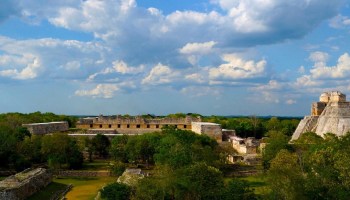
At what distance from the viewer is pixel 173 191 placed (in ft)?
58.9

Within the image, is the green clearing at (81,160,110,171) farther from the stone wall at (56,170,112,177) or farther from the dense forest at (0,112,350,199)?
the stone wall at (56,170,112,177)

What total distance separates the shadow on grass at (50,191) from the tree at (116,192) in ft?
20.1

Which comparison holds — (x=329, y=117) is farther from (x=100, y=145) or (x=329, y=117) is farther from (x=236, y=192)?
(x=236, y=192)

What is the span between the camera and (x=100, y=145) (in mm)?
36688

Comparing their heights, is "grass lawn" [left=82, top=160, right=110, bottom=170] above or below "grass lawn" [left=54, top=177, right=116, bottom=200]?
above

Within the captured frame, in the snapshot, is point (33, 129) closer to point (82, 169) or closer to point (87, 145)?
point (87, 145)

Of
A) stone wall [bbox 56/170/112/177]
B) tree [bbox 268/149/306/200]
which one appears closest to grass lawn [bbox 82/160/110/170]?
stone wall [bbox 56/170/112/177]

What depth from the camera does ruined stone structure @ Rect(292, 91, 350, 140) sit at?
119 ft

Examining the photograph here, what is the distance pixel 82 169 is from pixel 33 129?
1366 centimetres

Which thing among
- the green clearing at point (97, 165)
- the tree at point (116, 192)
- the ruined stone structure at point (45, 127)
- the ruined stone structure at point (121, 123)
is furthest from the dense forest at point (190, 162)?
the ruined stone structure at point (121, 123)

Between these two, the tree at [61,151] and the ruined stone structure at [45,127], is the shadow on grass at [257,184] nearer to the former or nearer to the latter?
the tree at [61,151]

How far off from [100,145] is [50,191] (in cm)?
1262

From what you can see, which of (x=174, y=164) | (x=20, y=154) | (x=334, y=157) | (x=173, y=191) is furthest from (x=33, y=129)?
(x=334, y=157)

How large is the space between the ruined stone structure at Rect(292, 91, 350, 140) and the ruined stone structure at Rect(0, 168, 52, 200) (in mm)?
23916
